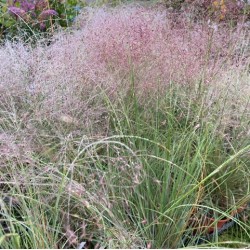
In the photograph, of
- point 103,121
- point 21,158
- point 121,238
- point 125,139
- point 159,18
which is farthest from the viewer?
point 159,18

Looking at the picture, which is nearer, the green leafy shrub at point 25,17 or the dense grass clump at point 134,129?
the dense grass clump at point 134,129

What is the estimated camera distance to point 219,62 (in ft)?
8.68

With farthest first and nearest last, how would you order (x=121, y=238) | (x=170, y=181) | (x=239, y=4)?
(x=239, y=4)
(x=170, y=181)
(x=121, y=238)

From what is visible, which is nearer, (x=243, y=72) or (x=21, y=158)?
(x=21, y=158)

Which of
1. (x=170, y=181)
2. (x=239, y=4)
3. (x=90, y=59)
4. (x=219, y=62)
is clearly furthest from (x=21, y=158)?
(x=239, y=4)

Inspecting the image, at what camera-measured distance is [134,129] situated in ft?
7.07

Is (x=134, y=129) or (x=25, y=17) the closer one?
(x=134, y=129)

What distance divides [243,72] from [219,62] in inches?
9.9

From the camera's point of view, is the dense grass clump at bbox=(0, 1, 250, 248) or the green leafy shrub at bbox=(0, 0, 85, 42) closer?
the dense grass clump at bbox=(0, 1, 250, 248)

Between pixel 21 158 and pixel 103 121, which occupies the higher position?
pixel 21 158

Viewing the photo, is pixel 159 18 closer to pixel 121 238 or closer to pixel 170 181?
pixel 170 181

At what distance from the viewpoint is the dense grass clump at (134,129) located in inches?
68.6

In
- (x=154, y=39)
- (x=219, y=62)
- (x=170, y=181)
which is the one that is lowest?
(x=170, y=181)

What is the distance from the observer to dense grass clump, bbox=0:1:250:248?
1.74m
